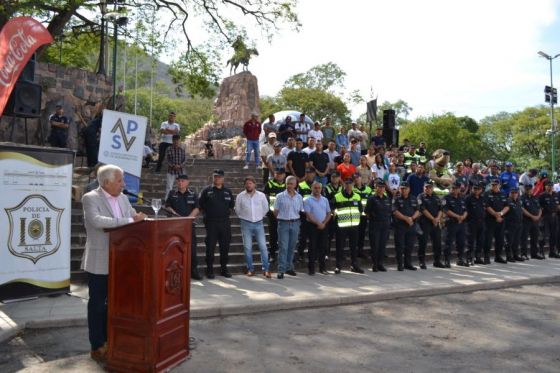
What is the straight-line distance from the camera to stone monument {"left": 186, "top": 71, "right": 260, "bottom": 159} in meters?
39.1

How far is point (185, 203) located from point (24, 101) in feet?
10.2

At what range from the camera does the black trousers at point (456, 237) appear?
37.9ft

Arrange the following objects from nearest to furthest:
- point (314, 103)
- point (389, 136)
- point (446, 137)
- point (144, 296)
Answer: point (144, 296) < point (389, 136) < point (314, 103) < point (446, 137)

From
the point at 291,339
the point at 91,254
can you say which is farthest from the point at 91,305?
the point at 291,339

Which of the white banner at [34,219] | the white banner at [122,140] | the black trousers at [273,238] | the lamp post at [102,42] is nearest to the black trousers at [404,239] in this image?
the black trousers at [273,238]

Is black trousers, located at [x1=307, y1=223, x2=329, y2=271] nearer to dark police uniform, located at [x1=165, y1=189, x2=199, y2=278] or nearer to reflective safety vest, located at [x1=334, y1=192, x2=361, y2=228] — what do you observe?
reflective safety vest, located at [x1=334, y1=192, x2=361, y2=228]

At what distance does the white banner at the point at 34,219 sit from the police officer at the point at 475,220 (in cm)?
875

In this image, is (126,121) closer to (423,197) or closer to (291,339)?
(291,339)

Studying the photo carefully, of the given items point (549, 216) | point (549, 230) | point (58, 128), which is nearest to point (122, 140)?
point (58, 128)

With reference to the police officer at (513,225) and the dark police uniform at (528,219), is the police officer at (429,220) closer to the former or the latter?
the police officer at (513,225)

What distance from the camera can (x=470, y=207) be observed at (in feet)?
39.5

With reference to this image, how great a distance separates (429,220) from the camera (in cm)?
1124

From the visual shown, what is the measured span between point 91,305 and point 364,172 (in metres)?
8.91

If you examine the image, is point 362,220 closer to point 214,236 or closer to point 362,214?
point 362,214
